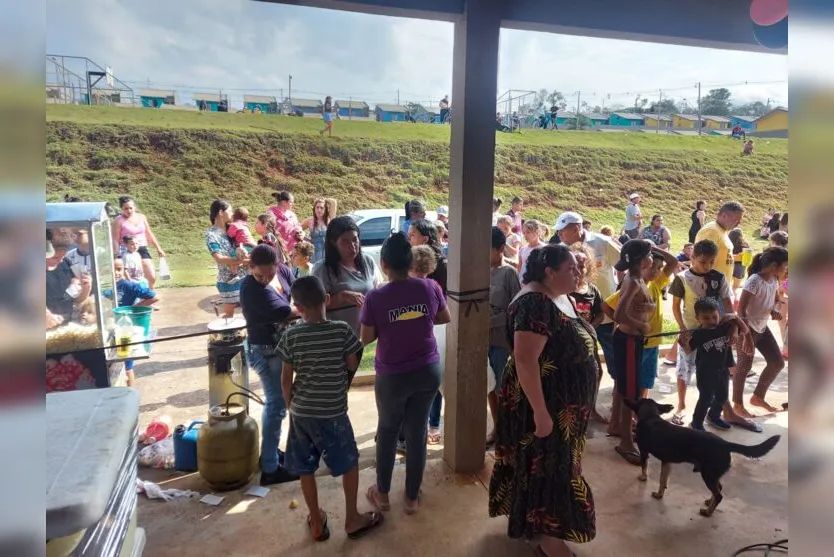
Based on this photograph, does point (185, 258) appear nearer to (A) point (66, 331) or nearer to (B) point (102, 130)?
(B) point (102, 130)

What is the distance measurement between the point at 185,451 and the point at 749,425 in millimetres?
4383

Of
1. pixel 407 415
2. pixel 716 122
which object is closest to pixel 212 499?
pixel 407 415

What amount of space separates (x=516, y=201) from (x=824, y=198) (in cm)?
962

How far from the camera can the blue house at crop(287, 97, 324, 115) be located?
30.5m

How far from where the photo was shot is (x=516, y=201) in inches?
389

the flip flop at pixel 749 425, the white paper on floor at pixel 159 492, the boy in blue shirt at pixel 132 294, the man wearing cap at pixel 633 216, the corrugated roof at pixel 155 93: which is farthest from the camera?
the corrugated roof at pixel 155 93

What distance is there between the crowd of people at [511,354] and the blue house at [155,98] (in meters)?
27.4

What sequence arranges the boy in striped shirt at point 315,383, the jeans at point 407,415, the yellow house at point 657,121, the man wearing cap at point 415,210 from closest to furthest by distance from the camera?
1. the boy in striped shirt at point 315,383
2. the jeans at point 407,415
3. the man wearing cap at point 415,210
4. the yellow house at point 657,121

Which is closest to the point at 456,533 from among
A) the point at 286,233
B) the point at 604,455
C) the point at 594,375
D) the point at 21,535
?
the point at 594,375

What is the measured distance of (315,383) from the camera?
2660 millimetres

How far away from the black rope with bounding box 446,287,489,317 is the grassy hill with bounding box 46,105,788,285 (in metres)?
15.2

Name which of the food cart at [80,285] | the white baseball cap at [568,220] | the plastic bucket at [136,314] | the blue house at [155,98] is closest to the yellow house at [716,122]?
the blue house at [155,98]

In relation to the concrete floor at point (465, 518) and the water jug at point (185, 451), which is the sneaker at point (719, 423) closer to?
the concrete floor at point (465, 518)

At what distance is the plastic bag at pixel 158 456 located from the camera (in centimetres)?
358
